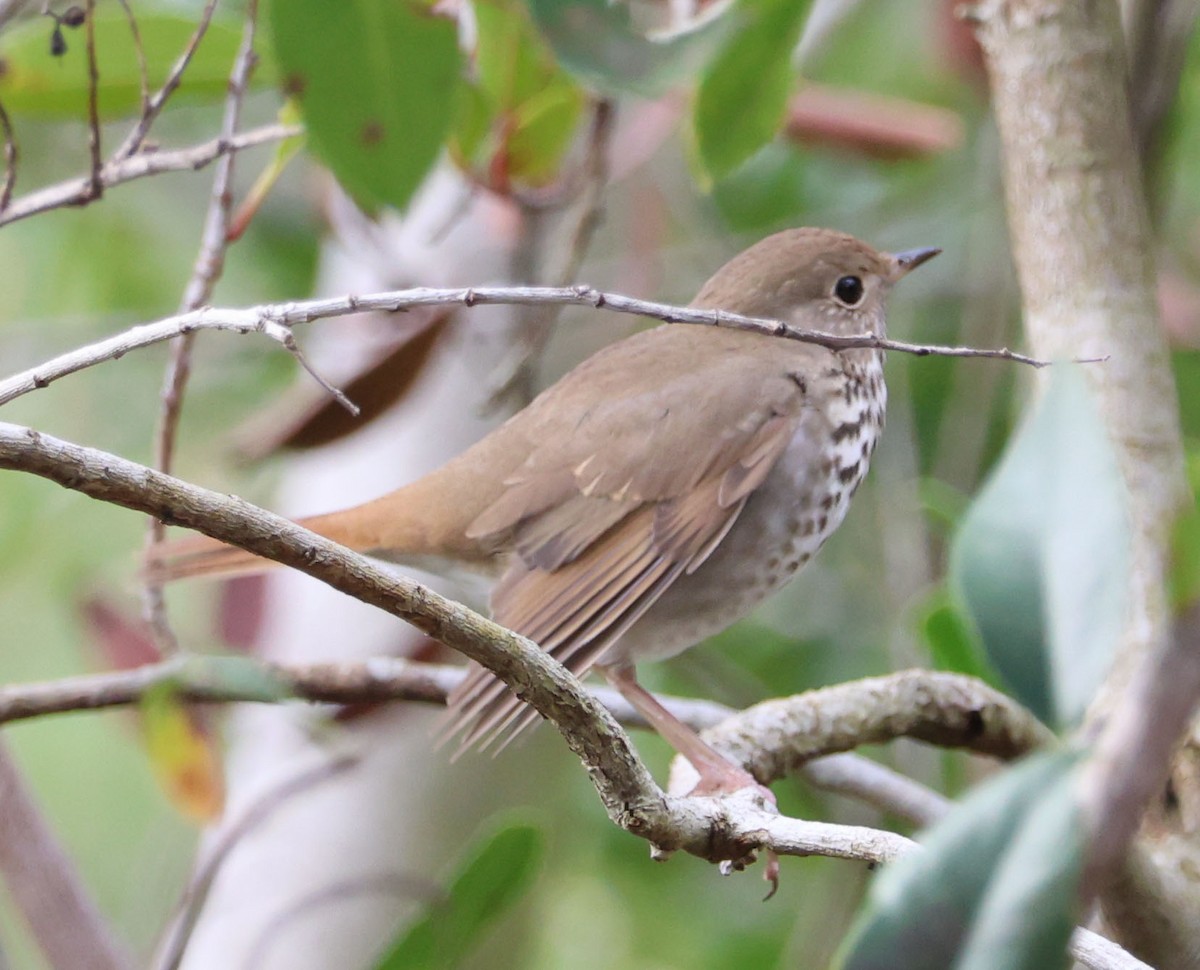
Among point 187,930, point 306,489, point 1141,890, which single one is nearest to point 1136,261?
point 1141,890

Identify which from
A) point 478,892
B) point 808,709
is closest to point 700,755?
point 808,709

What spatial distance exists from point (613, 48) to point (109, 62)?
1105mm

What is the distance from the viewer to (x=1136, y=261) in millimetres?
2229

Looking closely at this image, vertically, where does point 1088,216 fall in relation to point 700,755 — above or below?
above

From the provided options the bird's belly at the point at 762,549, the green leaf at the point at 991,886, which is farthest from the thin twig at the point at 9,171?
the green leaf at the point at 991,886

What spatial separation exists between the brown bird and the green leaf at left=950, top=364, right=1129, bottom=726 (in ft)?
4.57

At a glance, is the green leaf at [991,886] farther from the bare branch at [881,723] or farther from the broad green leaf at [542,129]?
the broad green leaf at [542,129]

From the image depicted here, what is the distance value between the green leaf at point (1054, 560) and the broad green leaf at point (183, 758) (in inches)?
64.2

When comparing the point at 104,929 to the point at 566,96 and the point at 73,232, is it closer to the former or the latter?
the point at 566,96

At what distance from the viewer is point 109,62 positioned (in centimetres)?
271

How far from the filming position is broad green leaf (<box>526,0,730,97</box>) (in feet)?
7.05

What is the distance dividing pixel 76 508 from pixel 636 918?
5.92 ft

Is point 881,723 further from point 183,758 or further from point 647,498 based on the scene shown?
point 183,758

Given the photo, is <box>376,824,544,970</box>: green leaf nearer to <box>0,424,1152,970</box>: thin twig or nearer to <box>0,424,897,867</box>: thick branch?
<box>0,424,1152,970</box>: thin twig
